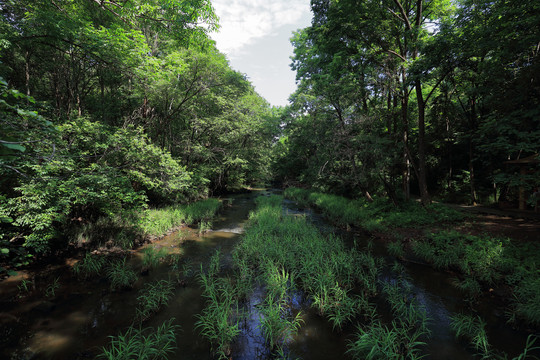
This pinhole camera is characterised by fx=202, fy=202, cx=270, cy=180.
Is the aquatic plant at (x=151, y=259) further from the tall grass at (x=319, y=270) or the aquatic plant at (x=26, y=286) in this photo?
the tall grass at (x=319, y=270)

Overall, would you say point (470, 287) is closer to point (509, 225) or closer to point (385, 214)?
point (509, 225)

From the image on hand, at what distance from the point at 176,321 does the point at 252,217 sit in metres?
9.13

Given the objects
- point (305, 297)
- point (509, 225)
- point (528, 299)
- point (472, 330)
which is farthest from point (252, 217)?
point (509, 225)

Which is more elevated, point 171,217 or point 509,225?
point 509,225

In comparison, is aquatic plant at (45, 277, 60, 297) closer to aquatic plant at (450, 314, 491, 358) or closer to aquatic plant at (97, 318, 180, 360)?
aquatic plant at (97, 318, 180, 360)

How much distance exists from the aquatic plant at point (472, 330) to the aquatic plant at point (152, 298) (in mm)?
7028

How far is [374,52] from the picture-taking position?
12891mm

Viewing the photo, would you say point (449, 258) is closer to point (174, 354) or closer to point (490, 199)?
point (174, 354)

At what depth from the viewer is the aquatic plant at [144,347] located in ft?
11.7

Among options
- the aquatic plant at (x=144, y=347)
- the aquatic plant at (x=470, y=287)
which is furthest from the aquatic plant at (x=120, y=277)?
the aquatic plant at (x=470, y=287)

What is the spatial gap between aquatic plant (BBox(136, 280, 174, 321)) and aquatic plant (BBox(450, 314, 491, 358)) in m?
7.03

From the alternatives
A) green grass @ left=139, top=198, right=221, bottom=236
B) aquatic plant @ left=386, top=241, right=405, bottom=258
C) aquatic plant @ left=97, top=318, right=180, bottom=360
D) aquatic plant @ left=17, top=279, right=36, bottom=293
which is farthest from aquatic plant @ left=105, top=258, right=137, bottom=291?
aquatic plant @ left=386, top=241, right=405, bottom=258

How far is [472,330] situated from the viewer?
454 cm

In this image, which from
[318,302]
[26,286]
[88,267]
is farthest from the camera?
[88,267]
